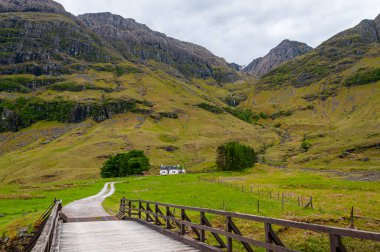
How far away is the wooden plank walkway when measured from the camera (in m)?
13.4

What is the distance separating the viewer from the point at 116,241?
15164 millimetres

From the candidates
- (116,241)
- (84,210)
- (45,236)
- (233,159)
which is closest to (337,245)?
(45,236)

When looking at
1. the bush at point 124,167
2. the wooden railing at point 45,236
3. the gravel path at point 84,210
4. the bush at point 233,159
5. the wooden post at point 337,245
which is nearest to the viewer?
the wooden post at point 337,245

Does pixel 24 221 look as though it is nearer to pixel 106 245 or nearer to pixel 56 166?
pixel 106 245

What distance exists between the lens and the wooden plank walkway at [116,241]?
44.0 ft

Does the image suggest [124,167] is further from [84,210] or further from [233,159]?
[84,210]

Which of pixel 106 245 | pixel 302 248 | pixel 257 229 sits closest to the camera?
pixel 106 245

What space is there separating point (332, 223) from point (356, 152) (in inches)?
5883

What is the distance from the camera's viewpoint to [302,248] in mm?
15227

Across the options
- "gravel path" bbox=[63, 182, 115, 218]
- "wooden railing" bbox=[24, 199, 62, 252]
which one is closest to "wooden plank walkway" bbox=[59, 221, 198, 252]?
"wooden railing" bbox=[24, 199, 62, 252]

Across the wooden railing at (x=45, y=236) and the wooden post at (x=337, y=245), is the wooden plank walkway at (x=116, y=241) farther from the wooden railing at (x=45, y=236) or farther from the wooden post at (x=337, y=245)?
the wooden post at (x=337, y=245)

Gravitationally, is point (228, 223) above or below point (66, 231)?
above

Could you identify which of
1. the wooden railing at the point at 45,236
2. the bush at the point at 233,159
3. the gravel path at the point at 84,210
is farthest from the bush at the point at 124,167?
the wooden railing at the point at 45,236

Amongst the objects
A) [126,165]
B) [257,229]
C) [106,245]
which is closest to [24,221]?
[106,245]
